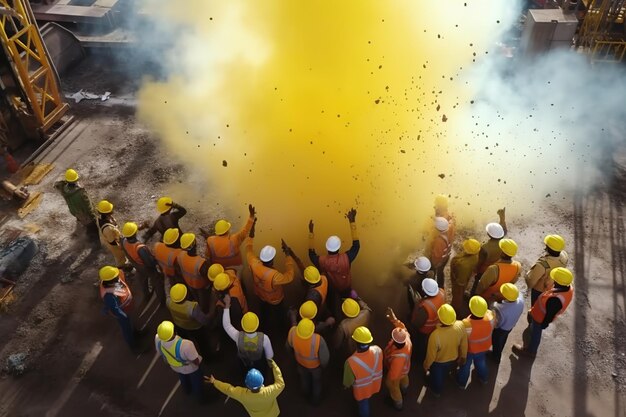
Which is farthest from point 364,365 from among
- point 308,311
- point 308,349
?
point 308,311

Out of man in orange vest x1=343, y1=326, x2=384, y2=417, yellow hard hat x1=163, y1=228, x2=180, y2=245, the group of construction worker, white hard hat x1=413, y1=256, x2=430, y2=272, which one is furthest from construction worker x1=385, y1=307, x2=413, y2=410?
yellow hard hat x1=163, y1=228, x2=180, y2=245

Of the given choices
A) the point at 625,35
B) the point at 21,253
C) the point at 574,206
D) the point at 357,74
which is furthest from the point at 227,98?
the point at 625,35

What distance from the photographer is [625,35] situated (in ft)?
37.7

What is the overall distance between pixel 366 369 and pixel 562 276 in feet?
7.68

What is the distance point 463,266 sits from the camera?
19.1ft

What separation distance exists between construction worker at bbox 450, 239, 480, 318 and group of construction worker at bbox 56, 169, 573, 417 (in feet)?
0.05

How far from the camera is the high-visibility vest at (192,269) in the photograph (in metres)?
5.66

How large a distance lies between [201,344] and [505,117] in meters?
7.32

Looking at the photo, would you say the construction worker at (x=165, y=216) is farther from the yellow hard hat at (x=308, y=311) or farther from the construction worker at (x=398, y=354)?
the construction worker at (x=398, y=354)

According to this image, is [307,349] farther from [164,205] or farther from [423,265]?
[164,205]

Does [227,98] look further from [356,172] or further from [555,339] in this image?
[555,339]

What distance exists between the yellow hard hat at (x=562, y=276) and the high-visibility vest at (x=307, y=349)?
8.64 feet

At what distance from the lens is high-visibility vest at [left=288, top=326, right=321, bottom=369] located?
4746mm

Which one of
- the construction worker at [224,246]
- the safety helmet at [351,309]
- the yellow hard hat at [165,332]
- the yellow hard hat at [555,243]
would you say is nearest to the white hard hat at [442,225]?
the yellow hard hat at [555,243]
